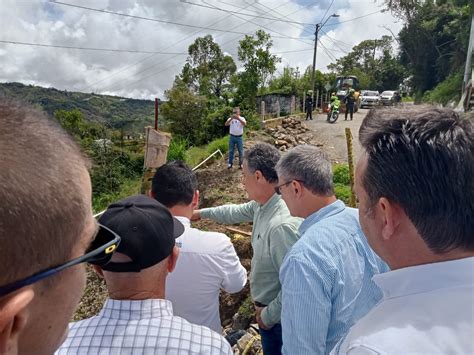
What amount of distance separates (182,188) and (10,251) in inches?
73.8

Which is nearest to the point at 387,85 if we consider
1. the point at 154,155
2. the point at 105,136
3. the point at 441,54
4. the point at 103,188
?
the point at 441,54

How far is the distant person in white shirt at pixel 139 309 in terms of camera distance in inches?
51.6

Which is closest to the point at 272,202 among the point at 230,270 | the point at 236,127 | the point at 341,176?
the point at 230,270

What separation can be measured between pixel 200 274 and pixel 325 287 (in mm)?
797

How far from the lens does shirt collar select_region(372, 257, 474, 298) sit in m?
0.98

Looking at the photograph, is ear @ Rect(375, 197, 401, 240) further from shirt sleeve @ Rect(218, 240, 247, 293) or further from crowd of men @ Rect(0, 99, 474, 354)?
shirt sleeve @ Rect(218, 240, 247, 293)

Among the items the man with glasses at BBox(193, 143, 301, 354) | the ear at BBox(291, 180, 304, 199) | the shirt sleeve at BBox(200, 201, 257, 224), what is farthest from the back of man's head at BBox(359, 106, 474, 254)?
the shirt sleeve at BBox(200, 201, 257, 224)

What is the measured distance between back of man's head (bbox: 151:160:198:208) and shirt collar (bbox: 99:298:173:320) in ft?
3.70

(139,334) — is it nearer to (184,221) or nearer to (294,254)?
(294,254)

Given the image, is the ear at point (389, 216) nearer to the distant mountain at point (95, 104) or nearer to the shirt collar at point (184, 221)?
the shirt collar at point (184, 221)

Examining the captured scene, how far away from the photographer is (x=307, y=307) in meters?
1.70

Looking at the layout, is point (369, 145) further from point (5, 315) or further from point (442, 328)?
point (5, 315)

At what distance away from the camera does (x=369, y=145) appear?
1.21 m

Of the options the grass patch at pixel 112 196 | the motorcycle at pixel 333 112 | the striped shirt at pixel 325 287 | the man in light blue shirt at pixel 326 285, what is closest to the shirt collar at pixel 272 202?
the man in light blue shirt at pixel 326 285
